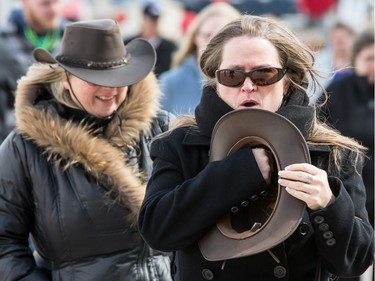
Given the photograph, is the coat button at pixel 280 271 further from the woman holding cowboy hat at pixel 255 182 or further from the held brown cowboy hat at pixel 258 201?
the held brown cowboy hat at pixel 258 201

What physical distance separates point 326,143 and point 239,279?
517mm

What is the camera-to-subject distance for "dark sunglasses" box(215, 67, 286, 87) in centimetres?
286

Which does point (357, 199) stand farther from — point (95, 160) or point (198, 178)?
point (95, 160)

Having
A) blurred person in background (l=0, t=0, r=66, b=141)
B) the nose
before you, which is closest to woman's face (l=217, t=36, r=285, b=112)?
the nose

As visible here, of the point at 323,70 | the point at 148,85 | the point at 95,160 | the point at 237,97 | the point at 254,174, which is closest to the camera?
the point at 254,174

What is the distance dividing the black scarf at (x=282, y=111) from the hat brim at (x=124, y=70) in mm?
873

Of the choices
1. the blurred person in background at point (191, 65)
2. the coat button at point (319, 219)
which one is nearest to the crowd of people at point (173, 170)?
the coat button at point (319, 219)

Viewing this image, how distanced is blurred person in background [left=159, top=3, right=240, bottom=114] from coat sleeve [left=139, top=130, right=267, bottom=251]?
3.47 metres

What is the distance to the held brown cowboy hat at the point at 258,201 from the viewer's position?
2.67 metres

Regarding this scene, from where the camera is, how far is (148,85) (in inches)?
159

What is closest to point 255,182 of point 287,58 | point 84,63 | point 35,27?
point 287,58

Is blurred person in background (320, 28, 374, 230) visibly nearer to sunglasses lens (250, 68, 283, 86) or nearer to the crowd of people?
the crowd of people

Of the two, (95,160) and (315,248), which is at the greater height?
(315,248)

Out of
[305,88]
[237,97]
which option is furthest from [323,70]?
[237,97]
